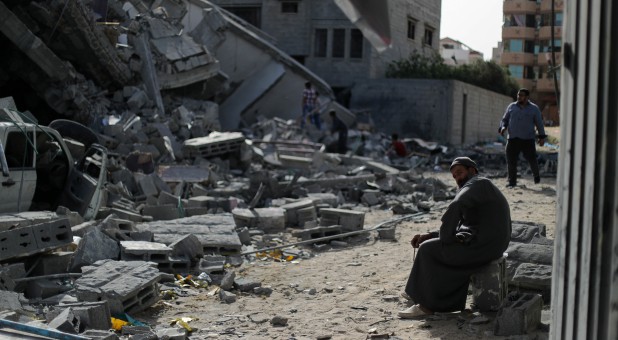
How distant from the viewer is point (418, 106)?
27.8m

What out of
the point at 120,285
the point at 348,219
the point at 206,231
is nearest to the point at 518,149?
the point at 348,219

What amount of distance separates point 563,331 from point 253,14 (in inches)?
1178

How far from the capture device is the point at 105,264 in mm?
7039

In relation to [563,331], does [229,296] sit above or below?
below

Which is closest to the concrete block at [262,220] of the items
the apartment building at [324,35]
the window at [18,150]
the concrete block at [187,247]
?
the concrete block at [187,247]

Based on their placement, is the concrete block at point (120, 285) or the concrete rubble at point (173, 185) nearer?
the concrete block at point (120, 285)

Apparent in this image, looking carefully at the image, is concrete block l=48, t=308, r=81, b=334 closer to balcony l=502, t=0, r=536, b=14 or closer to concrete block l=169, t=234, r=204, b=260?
concrete block l=169, t=234, r=204, b=260

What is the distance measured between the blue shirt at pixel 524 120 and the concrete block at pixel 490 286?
688 centimetres

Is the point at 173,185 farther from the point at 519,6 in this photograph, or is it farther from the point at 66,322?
the point at 519,6

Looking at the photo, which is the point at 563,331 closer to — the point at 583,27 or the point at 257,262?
the point at 583,27

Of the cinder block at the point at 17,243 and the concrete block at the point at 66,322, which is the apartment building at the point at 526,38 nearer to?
the cinder block at the point at 17,243

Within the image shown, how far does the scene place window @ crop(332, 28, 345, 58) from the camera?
30.3m

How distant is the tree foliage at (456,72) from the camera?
30.1 meters

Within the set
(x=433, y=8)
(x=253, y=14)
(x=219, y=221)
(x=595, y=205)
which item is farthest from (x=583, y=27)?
(x=433, y=8)
